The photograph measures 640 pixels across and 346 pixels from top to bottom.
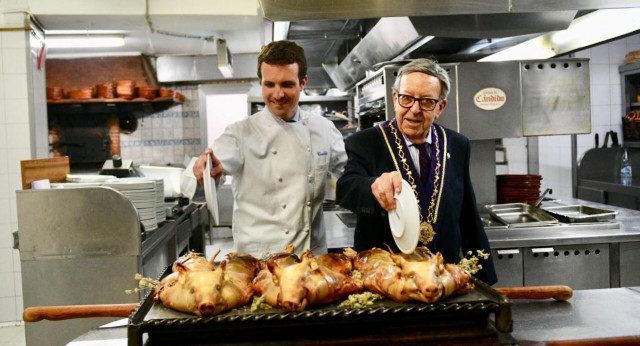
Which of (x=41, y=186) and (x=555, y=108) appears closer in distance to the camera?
(x=41, y=186)

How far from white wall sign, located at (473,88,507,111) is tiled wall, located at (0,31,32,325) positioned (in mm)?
4063

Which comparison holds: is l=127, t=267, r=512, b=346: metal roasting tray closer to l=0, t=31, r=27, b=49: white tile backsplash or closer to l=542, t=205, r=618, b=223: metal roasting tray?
l=542, t=205, r=618, b=223: metal roasting tray

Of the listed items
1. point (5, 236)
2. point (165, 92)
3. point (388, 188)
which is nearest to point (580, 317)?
point (388, 188)

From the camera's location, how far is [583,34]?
3.54 metres

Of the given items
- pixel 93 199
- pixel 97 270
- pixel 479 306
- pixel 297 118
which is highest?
pixel 297 118

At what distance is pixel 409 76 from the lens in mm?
2078

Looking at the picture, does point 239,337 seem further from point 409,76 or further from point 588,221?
point 588,221

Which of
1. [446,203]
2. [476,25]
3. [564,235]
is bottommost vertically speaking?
[564,235]

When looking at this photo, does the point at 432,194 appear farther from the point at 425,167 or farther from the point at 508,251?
the point at 508,251

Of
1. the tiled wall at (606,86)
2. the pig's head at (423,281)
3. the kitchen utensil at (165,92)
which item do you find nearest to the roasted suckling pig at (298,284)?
the pig's head at (423,281)

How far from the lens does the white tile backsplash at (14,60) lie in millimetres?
4742

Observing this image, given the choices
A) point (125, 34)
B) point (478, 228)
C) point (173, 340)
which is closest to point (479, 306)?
point (173, 340)

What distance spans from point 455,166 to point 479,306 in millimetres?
1037

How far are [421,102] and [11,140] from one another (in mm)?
4293
